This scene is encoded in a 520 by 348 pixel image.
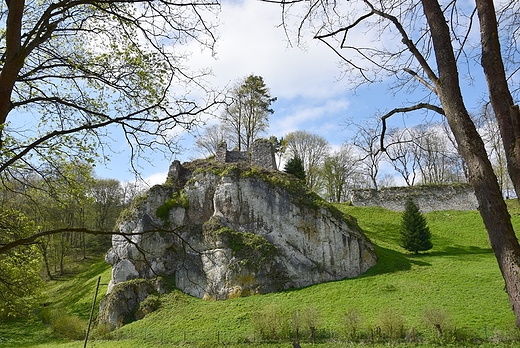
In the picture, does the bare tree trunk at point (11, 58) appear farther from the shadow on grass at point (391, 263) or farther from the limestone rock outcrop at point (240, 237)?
the shadow on grass at point (391, 263)

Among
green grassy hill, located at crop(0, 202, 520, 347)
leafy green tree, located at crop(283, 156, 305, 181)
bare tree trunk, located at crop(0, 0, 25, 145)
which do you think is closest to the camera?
bare tree trunk, located at crop(0, 0, 25, 145)

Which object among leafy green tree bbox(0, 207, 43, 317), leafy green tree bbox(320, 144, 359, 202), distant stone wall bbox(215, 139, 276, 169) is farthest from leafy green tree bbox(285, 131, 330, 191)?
leafy green tree bbox(0, 207, 43, 317)

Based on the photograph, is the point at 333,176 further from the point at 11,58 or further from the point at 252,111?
the point at 11,58

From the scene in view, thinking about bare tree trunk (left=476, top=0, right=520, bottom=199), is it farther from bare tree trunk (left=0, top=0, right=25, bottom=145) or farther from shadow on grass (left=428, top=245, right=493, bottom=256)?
shadow on grass (left=428, top=245, right=493, bottom=256)

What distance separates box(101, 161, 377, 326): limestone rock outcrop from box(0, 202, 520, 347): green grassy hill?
1.03m

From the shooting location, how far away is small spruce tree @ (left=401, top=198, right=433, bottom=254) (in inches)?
941

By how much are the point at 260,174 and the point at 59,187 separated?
723 inches

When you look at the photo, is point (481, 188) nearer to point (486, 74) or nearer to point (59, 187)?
point (486, 74)

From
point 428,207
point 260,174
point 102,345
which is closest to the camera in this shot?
point 102,345

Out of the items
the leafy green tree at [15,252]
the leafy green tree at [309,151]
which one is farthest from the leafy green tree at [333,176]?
the leafy green tree at [15,252]

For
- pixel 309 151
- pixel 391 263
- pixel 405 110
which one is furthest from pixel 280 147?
pixel 405 110

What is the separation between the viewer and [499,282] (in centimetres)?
1683

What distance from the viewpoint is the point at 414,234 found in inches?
947

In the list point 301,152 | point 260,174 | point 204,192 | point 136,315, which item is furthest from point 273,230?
point 301,152
